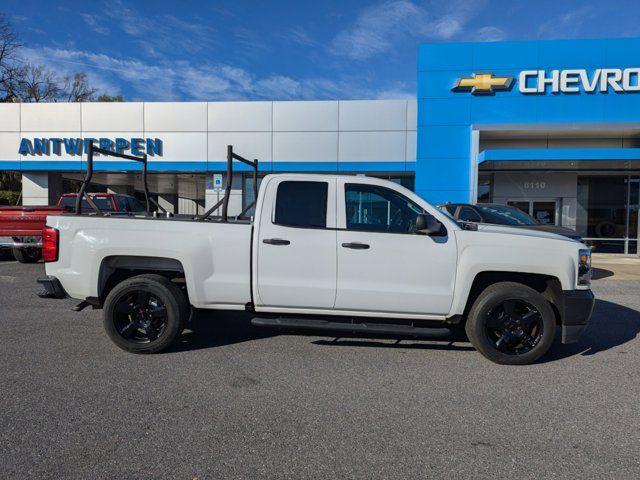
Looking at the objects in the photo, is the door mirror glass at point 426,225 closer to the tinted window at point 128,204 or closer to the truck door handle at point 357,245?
the truck door handle at point 357,245

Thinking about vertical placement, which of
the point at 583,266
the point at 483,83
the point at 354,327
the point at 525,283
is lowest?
the point at 354,327

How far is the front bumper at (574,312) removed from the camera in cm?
447

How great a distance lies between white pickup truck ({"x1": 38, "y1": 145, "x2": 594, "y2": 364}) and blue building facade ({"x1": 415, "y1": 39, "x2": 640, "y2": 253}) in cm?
1170

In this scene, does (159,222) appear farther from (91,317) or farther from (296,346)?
(91,317)

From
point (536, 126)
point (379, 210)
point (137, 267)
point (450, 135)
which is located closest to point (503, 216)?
point (379, 210)

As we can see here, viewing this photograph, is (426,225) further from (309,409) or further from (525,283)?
(309,409)

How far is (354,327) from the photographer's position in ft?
15.1

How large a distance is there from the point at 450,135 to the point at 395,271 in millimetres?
13400

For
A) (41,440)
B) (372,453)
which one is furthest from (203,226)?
(372,453)

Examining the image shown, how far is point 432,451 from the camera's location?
296 cm

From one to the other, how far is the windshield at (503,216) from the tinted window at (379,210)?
224 inches

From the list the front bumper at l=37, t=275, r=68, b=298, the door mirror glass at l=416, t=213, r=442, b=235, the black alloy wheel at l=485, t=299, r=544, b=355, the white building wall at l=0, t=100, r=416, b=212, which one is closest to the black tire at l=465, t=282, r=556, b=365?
the black alloy wheel at l=485, t=299, r=544, b=355

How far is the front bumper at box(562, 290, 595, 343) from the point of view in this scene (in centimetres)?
447

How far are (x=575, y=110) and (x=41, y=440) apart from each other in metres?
18.0
